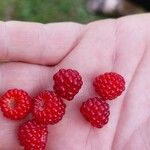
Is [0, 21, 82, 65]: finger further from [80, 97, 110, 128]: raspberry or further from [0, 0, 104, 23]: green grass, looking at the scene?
[0, 0, 104, 23]: green grass

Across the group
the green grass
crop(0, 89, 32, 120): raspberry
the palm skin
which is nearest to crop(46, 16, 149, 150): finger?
the palm skin

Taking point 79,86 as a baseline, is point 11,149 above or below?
below

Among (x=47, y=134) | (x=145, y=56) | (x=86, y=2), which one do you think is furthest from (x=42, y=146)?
(x=86, y=2)

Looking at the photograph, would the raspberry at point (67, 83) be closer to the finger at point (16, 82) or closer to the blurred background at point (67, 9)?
the finger at point (16, 82)

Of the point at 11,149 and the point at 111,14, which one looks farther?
the point at 111,14

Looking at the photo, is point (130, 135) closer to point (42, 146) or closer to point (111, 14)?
point (42, 146)

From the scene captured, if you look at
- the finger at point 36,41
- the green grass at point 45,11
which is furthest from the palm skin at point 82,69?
the green grass at point 45,11

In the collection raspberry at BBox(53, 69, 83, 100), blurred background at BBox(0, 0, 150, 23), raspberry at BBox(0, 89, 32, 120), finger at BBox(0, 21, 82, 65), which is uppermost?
finger at BBox(0, 21, 82, 65)

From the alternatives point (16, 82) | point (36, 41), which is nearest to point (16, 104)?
point (16, 82)
